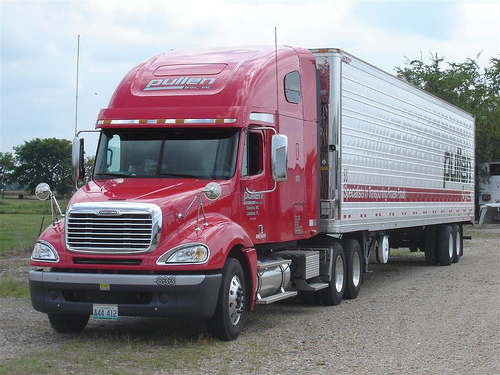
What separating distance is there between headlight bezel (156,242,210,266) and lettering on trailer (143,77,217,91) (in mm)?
2346

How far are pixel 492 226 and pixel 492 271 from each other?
2174 centimetres

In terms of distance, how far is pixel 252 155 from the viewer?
10.8 m

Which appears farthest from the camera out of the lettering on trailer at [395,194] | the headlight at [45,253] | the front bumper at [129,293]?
the lettering on trailer at [395,194]

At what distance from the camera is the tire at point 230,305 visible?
9.66m

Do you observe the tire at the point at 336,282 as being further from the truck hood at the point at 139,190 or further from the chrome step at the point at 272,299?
the truck hood at the point at 139,190

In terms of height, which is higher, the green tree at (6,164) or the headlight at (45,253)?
the green tree at (6,164)

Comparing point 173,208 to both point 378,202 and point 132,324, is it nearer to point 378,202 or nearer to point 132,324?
point 132,324

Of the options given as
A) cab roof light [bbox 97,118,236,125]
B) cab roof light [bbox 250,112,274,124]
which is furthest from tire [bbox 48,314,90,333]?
cab roof light [bbox 250,112,274,124]

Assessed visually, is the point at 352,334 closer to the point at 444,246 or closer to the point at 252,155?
the point at 252,155

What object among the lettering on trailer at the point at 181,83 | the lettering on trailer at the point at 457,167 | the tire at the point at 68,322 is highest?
the lettering on trailer at the point at 181,83

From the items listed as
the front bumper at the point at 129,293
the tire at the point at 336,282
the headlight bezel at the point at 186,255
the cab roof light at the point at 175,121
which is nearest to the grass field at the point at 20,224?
the cab roof light at the point at 175,121

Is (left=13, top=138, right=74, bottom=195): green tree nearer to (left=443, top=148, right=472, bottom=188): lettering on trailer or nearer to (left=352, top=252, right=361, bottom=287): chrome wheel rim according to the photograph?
(left=443, top=148, right=472, bottom=188): lettering on trailer

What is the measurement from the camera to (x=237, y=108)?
10.5m

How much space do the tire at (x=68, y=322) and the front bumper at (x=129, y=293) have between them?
577 millimetres
